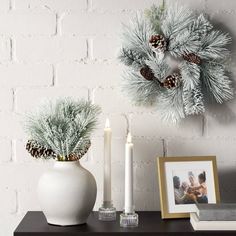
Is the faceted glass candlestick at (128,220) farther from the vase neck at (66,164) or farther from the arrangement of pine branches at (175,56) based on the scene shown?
the arrangement of pine branches at (175,56)

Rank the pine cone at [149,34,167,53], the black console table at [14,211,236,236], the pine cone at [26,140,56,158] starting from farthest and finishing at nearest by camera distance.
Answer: the pine cone at [149,34,167,53] < the pine cone at [26,140,56,158] < the black console table at [14,211,236,236]

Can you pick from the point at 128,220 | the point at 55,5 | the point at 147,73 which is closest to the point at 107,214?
the point at 128,220

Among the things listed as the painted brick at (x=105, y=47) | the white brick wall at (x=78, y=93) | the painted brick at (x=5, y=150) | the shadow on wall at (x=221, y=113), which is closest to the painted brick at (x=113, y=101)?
the white brick wall at (x=78, y=93)

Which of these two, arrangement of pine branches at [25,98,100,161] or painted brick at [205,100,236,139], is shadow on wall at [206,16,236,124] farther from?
arrangement of pine branches at [25,98,100,161]

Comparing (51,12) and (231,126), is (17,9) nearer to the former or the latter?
(51,12)

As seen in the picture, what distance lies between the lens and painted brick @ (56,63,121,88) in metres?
1.82

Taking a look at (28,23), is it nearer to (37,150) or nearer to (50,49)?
(50,49)

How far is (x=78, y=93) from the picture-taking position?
71.7 inches

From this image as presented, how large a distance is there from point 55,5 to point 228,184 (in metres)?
0.79

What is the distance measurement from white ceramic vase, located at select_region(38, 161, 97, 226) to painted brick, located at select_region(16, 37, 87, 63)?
1.27 ft

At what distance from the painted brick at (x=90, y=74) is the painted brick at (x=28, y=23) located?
128mm

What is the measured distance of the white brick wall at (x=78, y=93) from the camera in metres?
1.82

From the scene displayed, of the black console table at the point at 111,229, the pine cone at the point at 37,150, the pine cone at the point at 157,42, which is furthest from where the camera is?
the pine cone at the point at 157,42

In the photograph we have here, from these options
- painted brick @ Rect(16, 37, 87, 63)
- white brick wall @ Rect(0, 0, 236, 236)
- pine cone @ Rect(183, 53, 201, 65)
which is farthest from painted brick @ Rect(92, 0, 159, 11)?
pine cone @ Rect(183, 53, 201, 65)
